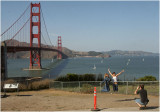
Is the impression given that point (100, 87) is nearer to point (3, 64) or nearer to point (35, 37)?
point (3, 64)

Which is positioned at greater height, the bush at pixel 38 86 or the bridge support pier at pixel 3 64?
the bridge support pier at pixel 3 64

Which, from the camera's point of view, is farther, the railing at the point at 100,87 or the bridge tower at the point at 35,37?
the bridge tower at the point at 35,37

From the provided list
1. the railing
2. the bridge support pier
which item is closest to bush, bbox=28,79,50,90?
the railing

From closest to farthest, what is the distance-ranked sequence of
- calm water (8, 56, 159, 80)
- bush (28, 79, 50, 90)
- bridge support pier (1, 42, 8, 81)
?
bush (28, 79, 50, 90)
bridge support pier (1, 42, 8, 81)
calm water (8, 56, 159, 80)

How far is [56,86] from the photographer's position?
18.3 metres

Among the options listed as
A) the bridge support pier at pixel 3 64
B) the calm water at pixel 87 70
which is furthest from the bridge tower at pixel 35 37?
the bridge support pier at pixel 3 64

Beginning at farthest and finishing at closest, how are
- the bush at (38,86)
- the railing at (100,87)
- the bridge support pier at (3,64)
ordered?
the bridge support pier at (3,64) → the bush at (38,86) → the railing at (100,87)

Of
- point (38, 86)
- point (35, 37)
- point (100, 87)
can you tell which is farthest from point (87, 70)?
point (100, 87)

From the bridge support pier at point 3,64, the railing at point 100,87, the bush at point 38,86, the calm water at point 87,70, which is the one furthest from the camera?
the calm water at point 87,70

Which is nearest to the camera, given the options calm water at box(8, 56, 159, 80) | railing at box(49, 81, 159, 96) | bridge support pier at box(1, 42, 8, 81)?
railing at box(49, 81, 159, 96)

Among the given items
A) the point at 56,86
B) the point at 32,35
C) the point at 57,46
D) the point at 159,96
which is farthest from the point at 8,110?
the point at 57,46

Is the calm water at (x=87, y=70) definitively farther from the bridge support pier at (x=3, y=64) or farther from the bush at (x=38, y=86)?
the bush at (x=38, y=86)

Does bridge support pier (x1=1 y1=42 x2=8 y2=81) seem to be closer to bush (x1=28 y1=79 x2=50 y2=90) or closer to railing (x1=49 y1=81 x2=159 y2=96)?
bush (x1=28 y1=79 x2=50 y2=90)

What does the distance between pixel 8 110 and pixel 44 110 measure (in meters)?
1.30
